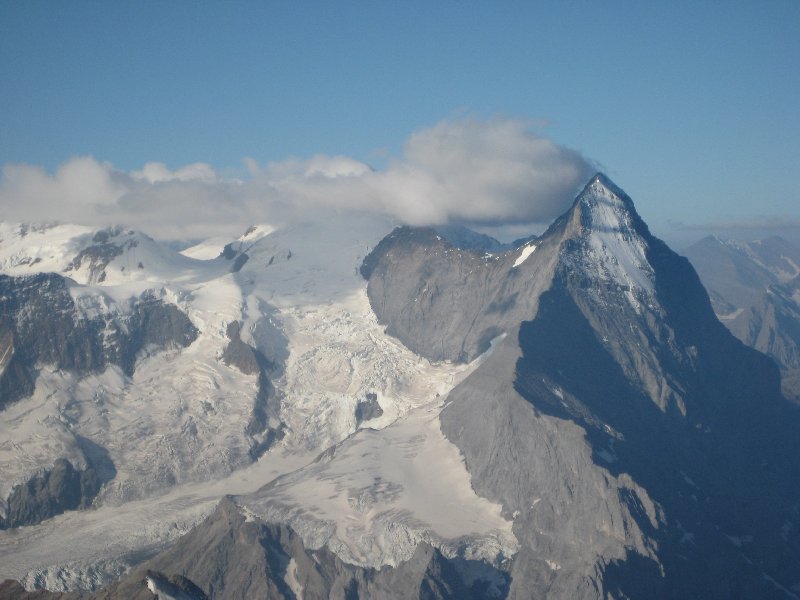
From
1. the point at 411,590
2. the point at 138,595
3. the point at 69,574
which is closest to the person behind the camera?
the point at 138,595

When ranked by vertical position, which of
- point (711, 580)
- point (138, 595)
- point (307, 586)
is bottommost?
point (307, 586)

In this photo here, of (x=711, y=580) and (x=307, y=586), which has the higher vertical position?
(x=711, y=580)

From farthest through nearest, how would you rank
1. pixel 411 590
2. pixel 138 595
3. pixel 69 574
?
1. pixel 69 574
2. pixel 411 590
3. pixel 138 595

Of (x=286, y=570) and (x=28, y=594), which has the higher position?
(x=28, y=594)

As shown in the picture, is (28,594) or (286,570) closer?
(28,594)

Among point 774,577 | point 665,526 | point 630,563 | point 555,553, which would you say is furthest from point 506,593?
point 774,577

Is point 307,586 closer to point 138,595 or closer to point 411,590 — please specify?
point 411,590

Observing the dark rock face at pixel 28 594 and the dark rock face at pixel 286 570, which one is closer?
the dark rock face at pixel 28 594

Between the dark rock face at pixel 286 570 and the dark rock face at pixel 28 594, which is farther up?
the dark rock face at pixel 28 594
